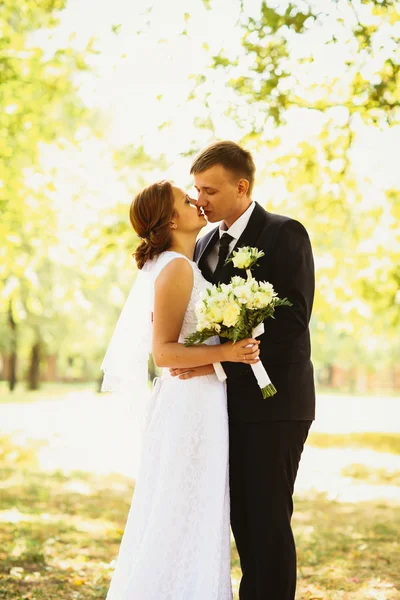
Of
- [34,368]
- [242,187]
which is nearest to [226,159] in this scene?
[242,187]

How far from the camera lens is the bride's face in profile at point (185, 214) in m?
4.11

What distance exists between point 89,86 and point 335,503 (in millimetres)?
6106

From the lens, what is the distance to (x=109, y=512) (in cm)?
877

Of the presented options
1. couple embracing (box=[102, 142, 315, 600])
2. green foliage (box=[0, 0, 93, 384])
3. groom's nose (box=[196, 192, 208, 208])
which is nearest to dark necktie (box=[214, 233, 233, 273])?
→ couple embracing (box=[102, 142, 315, 600])

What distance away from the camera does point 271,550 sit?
12.3 feet

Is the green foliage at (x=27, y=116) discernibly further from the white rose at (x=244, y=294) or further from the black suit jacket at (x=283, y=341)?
the white rose at (x=244, y=294)

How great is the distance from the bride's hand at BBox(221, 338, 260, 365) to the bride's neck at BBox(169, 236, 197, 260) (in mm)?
729

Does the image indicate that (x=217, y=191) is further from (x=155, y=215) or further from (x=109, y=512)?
(x=109, y=512)

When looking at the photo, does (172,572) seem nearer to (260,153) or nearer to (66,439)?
(260,153)

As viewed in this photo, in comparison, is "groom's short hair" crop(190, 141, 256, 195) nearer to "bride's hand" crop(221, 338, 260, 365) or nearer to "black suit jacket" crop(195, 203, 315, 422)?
"black suit jacket" crop(195, 203, 315, 422)

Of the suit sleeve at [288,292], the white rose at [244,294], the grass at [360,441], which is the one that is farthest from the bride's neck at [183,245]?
the grass at [360,441]

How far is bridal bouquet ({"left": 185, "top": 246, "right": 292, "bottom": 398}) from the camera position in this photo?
3.48 m

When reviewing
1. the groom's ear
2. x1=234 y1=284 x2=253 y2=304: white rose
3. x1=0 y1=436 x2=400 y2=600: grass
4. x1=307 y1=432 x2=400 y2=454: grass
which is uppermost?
the groom's ear

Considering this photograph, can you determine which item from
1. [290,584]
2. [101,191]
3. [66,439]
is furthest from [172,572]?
[66,439]
